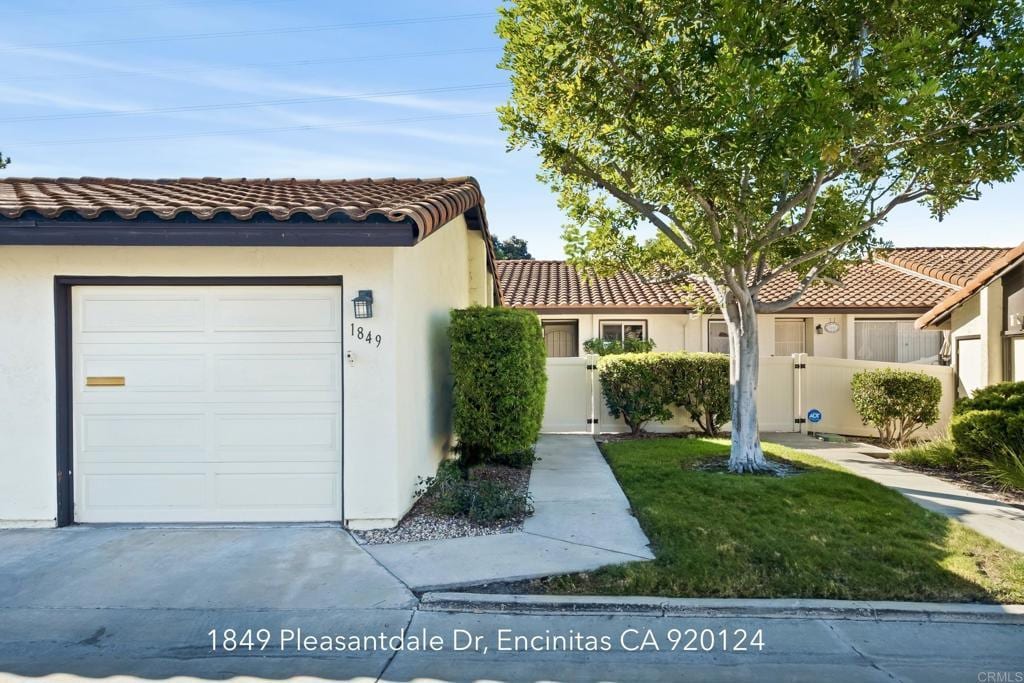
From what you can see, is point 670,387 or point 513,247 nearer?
point 670,387

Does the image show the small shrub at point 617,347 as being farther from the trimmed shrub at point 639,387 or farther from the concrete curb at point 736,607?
the concrete curb at point 736,607

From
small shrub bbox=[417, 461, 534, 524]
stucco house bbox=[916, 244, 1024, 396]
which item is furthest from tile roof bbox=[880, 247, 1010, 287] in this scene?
small shrub bbox=[417, 461, 534, 524]

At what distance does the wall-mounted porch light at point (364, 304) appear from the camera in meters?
5.91

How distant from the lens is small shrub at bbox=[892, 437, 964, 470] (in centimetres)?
914

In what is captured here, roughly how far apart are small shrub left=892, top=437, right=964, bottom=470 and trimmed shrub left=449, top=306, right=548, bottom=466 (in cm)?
629

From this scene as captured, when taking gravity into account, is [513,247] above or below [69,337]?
above

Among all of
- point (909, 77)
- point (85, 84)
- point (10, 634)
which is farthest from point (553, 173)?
point (85, 84)

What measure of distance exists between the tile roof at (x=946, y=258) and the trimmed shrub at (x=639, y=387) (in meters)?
8.60

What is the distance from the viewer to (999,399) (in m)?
8.57

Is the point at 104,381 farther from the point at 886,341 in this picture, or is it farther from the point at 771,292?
the point at 886,341

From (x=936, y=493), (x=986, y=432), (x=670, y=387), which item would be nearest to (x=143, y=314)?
(x=670, y=387)

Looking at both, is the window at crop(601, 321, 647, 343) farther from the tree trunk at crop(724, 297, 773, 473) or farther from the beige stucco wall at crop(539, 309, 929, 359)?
the tree trunk at crop(724, 297, 773, 473)

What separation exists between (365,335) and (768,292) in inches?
564

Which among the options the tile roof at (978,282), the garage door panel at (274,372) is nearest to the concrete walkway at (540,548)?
the garage door panel at (274,372)
